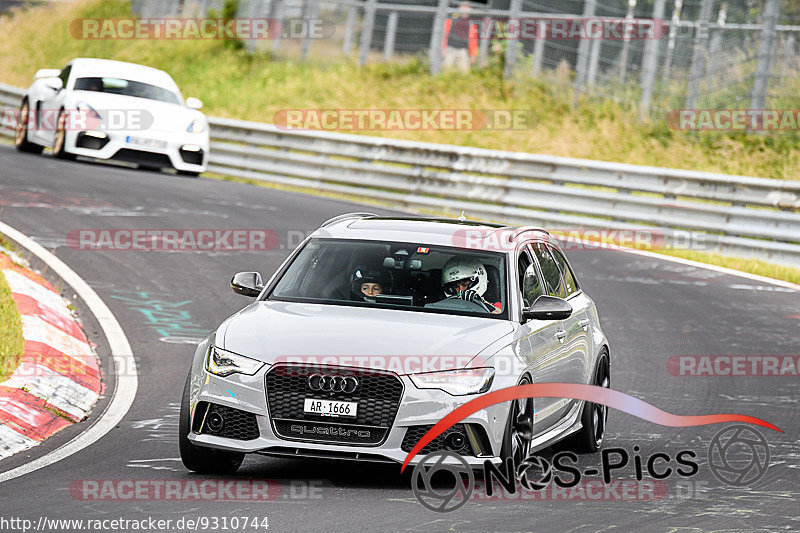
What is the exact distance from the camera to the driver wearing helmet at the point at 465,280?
855 cm

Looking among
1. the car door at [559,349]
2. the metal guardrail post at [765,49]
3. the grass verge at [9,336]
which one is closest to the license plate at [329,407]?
the car door at [559,349]

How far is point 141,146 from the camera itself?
22.9m

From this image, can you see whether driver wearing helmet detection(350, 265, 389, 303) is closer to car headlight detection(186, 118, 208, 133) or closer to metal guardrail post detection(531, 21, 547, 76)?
car headlight detection(186, 118, 208, 133)

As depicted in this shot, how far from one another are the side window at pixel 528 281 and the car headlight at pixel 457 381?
1272mm

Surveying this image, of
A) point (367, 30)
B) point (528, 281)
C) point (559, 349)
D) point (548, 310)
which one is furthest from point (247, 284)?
point (367, 30)

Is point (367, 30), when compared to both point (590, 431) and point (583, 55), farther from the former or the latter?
point (590, 431)

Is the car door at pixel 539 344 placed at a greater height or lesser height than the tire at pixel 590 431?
greater

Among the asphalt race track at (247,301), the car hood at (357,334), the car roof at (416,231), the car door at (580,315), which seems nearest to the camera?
the asphalt race track at (247,301)

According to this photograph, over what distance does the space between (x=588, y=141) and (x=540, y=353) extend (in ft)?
60.7

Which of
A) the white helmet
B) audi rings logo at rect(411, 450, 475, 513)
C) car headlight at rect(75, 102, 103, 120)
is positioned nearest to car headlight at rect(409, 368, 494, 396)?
audi rings logo at rect(411, 450, 475, 513)

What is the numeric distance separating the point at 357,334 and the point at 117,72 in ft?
58.7

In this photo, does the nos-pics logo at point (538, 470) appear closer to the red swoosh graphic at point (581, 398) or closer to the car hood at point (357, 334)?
the red swoosh graphic at point (581, 398)

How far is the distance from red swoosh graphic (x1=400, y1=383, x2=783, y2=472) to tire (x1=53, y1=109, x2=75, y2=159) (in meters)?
14.6

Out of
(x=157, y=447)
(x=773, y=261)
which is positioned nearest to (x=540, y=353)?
(x=157, y=447)
